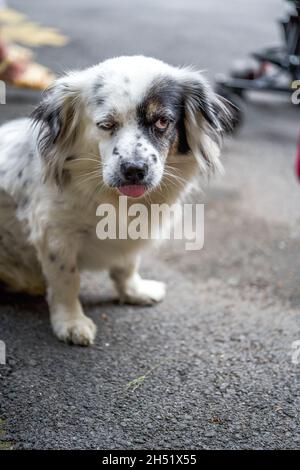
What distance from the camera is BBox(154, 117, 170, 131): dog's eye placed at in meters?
2.23

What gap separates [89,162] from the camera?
2.35 m

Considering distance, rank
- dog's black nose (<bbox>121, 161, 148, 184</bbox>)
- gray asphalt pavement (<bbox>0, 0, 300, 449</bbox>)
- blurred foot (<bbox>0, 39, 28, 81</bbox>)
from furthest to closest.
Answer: blurred foot (<bbox>0, 39, 28, 81</bbox>) → dog's black nose (<bbox>121, 161, 148, 184</bbox>) → gray asphalt pavement (<bbox>0, 0, 300, 449</bbox>)

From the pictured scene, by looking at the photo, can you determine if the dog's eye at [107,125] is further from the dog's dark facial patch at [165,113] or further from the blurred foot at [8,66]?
the blurred foot at [8,66]

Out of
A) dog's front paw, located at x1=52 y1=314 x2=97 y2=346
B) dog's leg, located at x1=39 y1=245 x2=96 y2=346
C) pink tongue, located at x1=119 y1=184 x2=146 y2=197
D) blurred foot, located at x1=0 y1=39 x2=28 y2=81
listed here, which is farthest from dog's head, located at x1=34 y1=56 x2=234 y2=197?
blurred foot, located at x1=0 y1=39 x2=28 y2=81

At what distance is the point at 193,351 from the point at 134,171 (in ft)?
2.58

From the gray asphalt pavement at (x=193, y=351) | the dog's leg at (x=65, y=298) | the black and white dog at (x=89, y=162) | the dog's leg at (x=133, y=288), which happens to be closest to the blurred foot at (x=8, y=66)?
the gray asphalt pavement at (x=193, y=351)

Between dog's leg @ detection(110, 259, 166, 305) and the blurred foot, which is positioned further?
the blurred foot

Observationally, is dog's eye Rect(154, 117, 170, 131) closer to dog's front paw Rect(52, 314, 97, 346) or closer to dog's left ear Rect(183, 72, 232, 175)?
dog's left ear Rect(183, 72, 232, 175)

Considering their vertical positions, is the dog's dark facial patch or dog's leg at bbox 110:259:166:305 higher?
the dog's dark facial patch

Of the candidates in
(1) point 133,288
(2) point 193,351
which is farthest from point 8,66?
(2) point 193,351

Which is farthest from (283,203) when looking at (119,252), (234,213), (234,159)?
(119,252)

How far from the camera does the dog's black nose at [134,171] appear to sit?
6.97 ft

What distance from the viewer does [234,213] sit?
3.76 meters

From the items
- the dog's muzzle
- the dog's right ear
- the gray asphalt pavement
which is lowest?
the gray asphalt pavement
